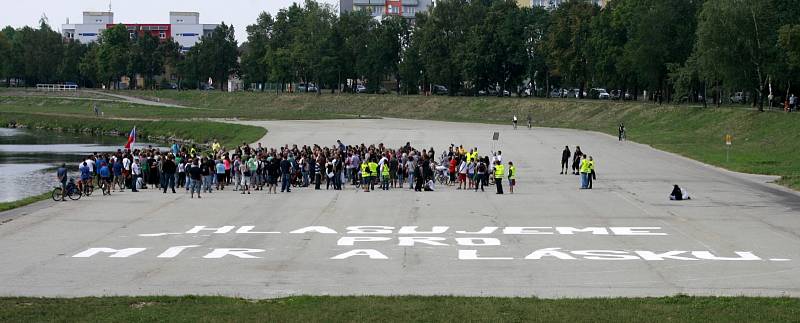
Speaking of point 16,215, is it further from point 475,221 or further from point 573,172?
point 573,172

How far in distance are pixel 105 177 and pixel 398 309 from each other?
25.0m

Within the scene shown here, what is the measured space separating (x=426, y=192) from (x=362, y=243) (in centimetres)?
1416

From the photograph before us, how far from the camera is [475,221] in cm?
3133

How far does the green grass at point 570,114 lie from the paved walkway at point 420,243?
13623 mm

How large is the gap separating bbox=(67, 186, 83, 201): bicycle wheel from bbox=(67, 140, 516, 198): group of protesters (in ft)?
2.77

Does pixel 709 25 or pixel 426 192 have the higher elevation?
pixel 709 25

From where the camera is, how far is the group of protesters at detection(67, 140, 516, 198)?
39.9 metres

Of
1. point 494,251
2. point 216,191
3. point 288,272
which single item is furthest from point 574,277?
point 216,191

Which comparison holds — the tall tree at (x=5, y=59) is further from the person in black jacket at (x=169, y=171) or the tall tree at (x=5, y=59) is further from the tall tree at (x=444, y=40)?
the person in black jacket at (x=169, y=171)

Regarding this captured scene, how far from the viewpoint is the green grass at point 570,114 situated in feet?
209

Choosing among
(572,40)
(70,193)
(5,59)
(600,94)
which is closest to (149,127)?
(572,40)

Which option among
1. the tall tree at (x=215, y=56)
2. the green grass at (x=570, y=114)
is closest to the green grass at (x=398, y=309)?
the green grass at (x=570, y=114)

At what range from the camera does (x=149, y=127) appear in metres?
104

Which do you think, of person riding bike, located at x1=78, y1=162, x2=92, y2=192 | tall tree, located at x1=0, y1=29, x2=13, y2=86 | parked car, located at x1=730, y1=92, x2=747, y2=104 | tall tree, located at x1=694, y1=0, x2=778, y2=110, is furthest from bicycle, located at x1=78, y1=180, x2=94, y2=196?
tall tree, located at x1=0, y1=29, x2=13, y2=86
